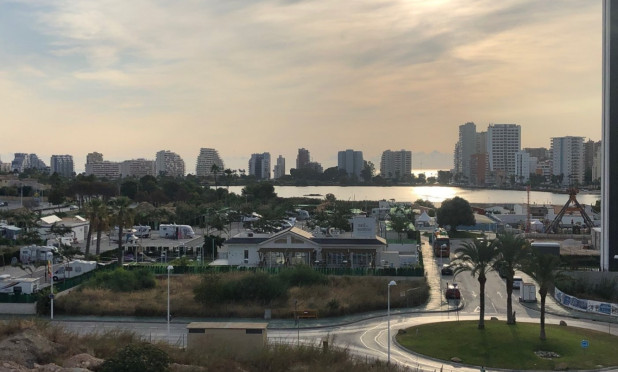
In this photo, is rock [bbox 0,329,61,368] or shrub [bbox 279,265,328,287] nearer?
rock [bbox 0,329,61,368]

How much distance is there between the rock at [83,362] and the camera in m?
19.8

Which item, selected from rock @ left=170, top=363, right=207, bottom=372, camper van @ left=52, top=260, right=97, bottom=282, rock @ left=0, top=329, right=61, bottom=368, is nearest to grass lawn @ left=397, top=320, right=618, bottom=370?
rock @ left=170, top=363, right=207, bottom=372

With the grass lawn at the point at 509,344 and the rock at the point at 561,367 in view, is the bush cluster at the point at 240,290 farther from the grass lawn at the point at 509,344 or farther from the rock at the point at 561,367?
the rock at the point at 561,367

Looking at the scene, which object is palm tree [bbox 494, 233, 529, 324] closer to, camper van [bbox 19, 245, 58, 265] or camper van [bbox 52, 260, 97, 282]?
camper van [bbox 52, 260, 97, 282]

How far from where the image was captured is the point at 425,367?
2652 centimetres

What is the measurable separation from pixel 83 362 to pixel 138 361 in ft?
9.56

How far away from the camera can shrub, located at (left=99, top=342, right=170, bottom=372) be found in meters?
18.5

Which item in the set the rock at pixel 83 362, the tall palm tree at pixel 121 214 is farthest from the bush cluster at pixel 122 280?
the rock at pixel 83 362

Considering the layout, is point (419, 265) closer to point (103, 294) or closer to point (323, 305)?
point (323, 305)

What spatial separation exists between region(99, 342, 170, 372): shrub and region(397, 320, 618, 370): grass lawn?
14164 millimetres

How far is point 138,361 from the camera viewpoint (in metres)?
18.5

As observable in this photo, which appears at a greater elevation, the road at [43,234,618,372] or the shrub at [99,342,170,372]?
the shrub at [99,342,170,372]

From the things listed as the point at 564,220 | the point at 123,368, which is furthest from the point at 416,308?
the point at 564,220

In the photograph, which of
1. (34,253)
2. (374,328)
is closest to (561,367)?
(374,328)
